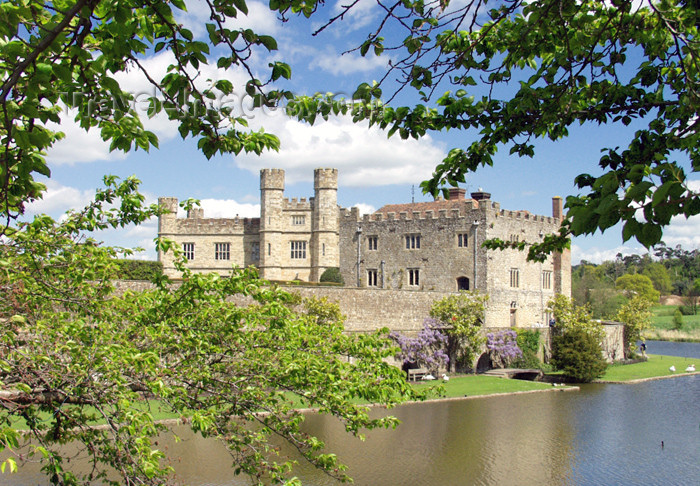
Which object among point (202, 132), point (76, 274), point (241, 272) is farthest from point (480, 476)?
point (202, 132)

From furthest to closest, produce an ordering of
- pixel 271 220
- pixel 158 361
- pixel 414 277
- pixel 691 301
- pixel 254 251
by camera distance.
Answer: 1. pixel 691 301
2. pixel 254 251
3. pixel 271 220
4. pixel 414 277
5. pixel 158 361

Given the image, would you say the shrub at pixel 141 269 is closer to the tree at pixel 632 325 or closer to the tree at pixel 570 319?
the tree at pixel 570 319

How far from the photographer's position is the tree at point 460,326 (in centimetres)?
2958

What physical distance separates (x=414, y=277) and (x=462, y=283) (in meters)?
2.68

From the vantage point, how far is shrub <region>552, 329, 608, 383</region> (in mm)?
28750

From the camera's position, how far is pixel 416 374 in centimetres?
2683

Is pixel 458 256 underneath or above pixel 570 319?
above

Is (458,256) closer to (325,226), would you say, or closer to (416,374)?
(325,226)

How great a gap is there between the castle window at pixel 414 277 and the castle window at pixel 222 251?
1076 centimetres

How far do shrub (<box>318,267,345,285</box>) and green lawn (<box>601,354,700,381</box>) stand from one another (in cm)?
1442

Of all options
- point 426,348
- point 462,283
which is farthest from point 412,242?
point 426,348

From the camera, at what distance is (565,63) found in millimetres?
5926

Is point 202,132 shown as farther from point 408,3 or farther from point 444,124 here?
point 444,124

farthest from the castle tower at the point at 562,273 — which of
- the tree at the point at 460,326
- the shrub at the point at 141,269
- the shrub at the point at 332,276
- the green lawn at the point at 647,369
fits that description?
the shrub at the point at 141,269
